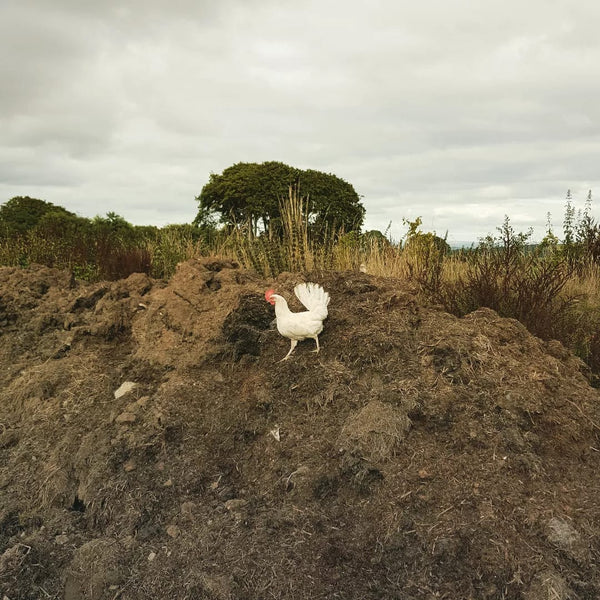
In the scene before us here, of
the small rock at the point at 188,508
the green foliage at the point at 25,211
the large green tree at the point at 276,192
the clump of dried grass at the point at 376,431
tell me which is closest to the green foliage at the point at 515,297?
the clump of dried grass at the point at 376,431

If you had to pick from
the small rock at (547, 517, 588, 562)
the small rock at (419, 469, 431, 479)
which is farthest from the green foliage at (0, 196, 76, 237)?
the small rock at (547, 517, 588, 562)

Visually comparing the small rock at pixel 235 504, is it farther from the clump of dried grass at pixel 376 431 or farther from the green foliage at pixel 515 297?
the green foliage at pixel 515 297

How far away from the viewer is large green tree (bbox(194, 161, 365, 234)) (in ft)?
42.7

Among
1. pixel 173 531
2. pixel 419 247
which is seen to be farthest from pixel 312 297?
pixel 419 247

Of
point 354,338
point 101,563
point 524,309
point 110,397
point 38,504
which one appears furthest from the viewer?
point 524,309

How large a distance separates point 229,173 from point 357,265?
7576mm

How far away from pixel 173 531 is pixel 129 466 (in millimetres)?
607

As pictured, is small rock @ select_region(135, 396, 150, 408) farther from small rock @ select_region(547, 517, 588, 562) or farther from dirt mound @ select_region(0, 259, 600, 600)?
small rock @ select_region(547, 517, 588, 562)

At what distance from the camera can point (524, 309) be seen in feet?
15.9

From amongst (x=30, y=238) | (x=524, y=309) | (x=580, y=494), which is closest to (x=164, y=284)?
(x=524, y=309)

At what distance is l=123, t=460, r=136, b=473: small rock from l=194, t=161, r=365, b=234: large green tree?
986 cm

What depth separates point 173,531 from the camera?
286cm

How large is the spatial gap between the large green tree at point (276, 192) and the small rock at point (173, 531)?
10.4m

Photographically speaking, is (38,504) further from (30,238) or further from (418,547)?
(30,238)
